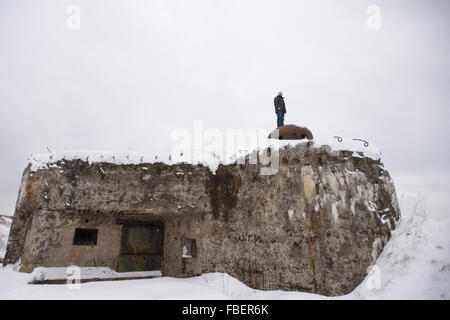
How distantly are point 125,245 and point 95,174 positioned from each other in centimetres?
198

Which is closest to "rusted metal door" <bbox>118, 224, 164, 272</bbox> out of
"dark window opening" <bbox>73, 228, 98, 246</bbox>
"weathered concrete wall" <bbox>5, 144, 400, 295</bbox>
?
"weathered concrete wall" <bbox>5, 144, 400, 295</bbox>

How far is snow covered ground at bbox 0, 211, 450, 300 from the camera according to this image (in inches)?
146

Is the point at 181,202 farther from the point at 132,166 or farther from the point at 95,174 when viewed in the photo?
the point at 95,174

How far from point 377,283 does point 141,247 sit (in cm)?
533

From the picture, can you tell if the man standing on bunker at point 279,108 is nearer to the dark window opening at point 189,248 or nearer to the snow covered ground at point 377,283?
the snow covered ground at point 377,283

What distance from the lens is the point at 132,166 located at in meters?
6.26

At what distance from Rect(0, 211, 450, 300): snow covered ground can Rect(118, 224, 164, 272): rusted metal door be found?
0.98 m

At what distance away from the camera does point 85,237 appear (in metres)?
6.66

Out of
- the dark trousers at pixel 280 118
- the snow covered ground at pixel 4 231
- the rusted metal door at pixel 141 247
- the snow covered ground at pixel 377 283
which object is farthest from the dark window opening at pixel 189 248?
the snow covered ground at pixel 4 231

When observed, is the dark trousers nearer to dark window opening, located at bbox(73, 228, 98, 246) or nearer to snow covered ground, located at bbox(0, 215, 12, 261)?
dark window opening, located at bbox(73, 228, 98, 246)

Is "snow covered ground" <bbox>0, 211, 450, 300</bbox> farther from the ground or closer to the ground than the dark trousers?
closer to the ground
